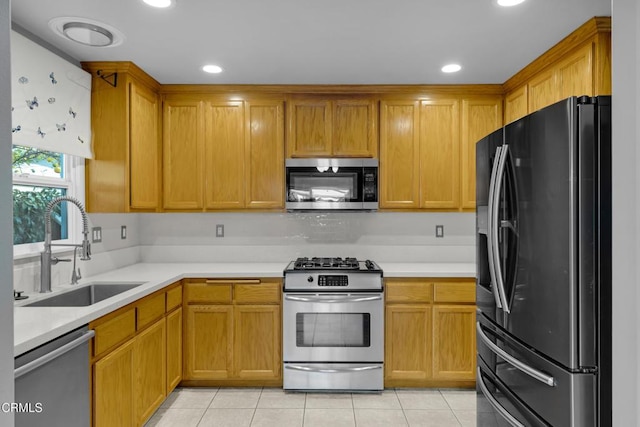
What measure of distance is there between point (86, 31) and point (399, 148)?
7.57 ft

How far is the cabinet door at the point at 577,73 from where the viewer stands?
2.29 meters

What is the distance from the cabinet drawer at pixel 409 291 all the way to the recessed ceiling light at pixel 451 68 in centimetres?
158

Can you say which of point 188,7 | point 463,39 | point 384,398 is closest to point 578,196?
point 463,39

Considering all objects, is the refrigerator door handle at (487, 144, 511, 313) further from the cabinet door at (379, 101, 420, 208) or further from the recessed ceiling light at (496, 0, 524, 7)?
the cabinet door at (379, 101, 420, 208)

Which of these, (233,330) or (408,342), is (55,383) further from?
(408,342)

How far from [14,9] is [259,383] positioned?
278cm

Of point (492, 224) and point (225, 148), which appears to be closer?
point (492, 224)

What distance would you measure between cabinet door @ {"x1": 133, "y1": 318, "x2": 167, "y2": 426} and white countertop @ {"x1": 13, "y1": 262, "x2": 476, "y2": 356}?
28cm

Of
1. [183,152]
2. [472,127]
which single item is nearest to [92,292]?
[183,152]

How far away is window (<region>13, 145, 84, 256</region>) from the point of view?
2367mm

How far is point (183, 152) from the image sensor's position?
3393 millimetres

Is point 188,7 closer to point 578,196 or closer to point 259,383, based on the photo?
point 578,196

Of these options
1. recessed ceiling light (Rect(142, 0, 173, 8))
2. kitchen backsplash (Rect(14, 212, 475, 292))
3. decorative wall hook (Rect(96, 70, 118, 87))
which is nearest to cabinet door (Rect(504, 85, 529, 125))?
kitchen backsplash (Rect(14, 212, 475, 292))

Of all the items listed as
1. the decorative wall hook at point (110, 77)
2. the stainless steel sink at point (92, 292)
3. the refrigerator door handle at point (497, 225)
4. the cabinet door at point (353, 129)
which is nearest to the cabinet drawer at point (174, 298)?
the stainless steel sink at point (92, 292)
